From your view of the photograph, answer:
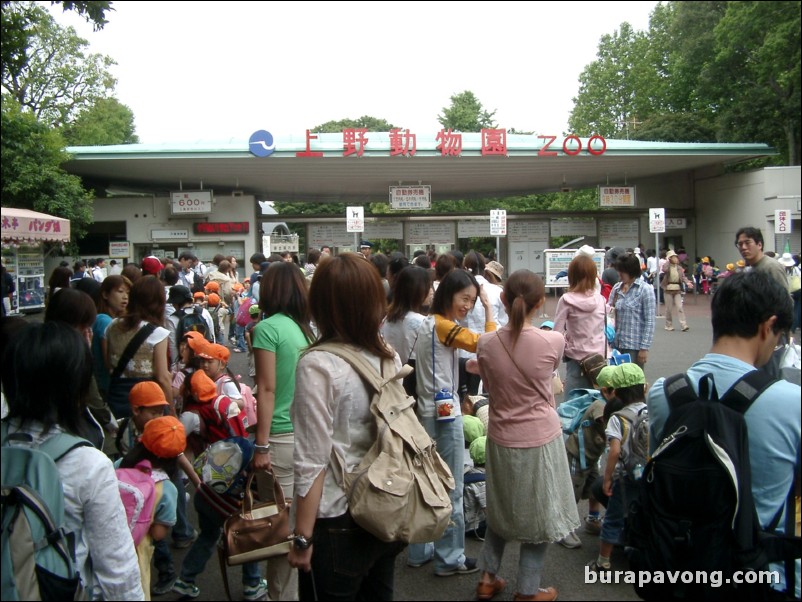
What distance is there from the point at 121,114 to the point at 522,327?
48926 millimetres

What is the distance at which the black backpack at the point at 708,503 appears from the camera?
2.01 meters

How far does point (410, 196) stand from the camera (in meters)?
25.8

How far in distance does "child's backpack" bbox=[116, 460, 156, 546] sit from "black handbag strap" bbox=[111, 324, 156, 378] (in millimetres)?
1445

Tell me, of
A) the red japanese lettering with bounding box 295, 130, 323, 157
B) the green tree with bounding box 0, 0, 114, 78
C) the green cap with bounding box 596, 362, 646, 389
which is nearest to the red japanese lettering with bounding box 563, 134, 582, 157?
the red japanese lettering with bounding box 295, 130, 323, 157

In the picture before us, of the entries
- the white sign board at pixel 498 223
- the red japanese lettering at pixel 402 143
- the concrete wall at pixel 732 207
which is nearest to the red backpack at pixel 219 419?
the white sign board at pixel 498 223

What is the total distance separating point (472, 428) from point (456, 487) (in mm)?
1352

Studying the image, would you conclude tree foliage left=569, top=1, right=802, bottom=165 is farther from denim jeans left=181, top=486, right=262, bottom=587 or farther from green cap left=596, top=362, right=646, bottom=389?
denim jeans left=181, top=486, right=262, bottom=587

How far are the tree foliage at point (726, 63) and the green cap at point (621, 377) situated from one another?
4.71 ft

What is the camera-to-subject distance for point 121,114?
1833 inches

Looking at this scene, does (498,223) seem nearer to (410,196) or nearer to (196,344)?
(410,196)

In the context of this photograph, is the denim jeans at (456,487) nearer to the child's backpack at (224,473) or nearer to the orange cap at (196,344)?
the child's backpack at (224,473)

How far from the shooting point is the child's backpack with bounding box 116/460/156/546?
2.78 m

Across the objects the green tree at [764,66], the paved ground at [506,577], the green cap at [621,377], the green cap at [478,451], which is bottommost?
the paved ground at [506,577]

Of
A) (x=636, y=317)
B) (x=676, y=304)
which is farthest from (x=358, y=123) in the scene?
(x=636, y=317)
